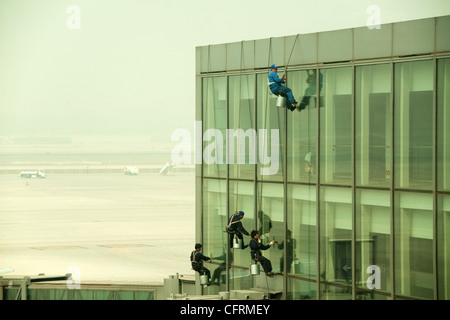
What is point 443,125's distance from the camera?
22812 mm

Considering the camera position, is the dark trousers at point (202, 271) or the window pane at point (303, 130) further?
the dark trousers at point (202, 271)

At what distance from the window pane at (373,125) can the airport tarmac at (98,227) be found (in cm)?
3293

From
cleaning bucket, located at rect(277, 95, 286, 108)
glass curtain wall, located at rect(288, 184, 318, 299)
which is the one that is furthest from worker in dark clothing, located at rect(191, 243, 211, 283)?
cleaning bucket, located at rect(277, 95, 286, 108)

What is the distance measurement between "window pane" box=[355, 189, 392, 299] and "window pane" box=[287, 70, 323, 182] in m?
2.34

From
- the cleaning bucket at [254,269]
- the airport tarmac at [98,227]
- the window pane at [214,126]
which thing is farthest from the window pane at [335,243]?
the airport tarmac at [98,227]

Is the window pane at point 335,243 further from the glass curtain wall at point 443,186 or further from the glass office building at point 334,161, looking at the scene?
the glass curtain wall at point 443,186

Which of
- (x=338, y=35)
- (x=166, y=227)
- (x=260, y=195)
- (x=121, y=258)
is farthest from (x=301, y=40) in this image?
(x=166, y=227)

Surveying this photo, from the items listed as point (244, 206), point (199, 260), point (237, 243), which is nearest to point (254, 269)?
point (237, 243)

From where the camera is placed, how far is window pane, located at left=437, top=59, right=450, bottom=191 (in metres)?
22.5

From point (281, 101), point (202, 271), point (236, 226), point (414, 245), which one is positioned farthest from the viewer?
point (202, 271)

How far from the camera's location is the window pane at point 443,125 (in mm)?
22531

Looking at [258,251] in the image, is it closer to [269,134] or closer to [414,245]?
[269,134]

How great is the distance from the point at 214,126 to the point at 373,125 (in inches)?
314
